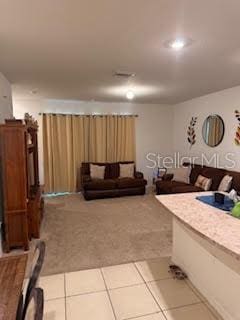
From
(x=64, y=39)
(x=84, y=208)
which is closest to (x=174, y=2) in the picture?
(x=64, y=39)

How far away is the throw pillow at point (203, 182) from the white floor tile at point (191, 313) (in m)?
3.03

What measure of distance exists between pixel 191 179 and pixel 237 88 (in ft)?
7.21

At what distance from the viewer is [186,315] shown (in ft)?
6.63

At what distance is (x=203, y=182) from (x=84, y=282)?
11.1ft

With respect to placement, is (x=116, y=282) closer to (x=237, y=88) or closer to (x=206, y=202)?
(x=206, y=202)

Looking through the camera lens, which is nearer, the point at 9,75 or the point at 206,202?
the point at 206,202

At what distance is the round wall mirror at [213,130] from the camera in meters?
5.21

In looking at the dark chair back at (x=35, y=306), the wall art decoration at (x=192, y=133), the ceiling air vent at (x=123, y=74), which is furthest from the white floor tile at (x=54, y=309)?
the wall art decoration at (x=192, y=133)

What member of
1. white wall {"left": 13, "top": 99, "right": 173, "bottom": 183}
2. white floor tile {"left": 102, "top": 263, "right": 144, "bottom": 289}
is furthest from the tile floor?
white wall {"left": 13, "top": 99, "right": 173, "bottom": 183}

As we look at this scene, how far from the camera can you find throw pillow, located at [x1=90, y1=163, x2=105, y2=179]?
6.09m

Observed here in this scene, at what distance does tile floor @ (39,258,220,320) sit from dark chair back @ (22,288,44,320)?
3.88 feet

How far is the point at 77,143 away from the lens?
20.9 ft

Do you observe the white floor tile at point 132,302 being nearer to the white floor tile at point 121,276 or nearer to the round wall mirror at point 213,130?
the white floor tile at point 121,276

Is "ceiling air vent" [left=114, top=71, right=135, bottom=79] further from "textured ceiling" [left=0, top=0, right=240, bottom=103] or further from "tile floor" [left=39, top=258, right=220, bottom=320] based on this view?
"tile floor" [left=39, top=258, right=220, bottom=320]
